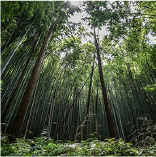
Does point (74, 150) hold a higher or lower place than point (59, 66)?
lower

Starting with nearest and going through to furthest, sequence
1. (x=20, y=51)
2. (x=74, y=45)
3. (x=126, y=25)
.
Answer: (x=20, y=51) → (x=126, y=25) → (x=74, y=45)

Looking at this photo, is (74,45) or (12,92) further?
(74,45)

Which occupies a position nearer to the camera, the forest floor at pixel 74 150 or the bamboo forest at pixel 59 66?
the forest floor at pixel 74 150

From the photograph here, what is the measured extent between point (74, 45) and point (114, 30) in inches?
65.9

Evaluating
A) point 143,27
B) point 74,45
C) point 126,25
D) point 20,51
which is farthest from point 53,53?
point 143,27

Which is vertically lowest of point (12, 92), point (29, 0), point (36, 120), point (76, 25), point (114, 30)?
Result: point (36, 120)

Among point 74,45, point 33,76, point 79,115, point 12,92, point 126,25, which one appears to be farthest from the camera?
point 79,115

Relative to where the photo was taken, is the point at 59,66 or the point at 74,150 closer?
the point at 74,150

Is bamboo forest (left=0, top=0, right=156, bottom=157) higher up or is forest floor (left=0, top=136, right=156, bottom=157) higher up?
bamboo forest (left=0, top=0, right=156, bottom=157)

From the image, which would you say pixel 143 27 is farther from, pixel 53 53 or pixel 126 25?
pixel 53 53

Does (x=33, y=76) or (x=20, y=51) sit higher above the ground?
(x=20, y=51)

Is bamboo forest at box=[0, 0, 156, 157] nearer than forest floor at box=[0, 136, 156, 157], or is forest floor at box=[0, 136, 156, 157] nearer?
forest floor at box=[0, 136, 156, 157]

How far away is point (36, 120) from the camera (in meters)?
3.42

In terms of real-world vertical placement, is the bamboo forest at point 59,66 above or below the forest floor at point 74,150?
above
